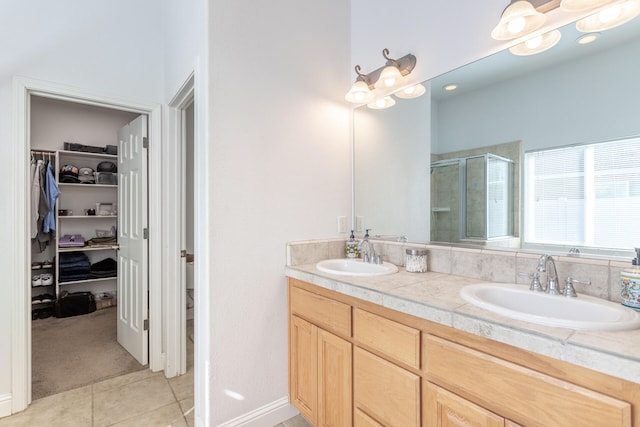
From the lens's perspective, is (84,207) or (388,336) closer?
(388,336)

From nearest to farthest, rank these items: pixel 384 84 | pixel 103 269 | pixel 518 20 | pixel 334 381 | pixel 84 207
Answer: pixel 518 20 → pixel 334 381 → pixel 384 84 → pixel 103 269 → pixel 84 207

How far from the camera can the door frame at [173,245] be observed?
2.27 metres

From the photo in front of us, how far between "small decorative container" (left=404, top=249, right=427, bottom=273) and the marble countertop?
4cm

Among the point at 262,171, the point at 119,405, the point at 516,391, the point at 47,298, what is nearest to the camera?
the point at 516,391

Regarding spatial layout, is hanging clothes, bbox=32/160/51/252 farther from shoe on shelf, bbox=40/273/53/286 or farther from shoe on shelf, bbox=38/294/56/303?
shoe on shelf, bbox=38/294/56/303

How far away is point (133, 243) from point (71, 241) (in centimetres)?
197

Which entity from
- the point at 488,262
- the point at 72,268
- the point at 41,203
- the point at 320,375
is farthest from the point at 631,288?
the point at 72,268

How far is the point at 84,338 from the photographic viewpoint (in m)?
2.95

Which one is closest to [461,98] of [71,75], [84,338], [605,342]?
[605,342]

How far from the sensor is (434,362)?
3.53 ft

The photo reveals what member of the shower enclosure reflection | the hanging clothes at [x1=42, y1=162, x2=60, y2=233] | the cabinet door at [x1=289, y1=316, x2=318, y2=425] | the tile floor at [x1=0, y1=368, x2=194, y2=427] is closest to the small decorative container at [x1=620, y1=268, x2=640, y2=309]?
the shower enclosure reflection

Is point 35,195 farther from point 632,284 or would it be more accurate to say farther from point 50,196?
point 632,284

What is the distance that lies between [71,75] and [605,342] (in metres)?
3.00

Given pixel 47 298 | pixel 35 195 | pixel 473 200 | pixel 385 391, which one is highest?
pixel 35 195
